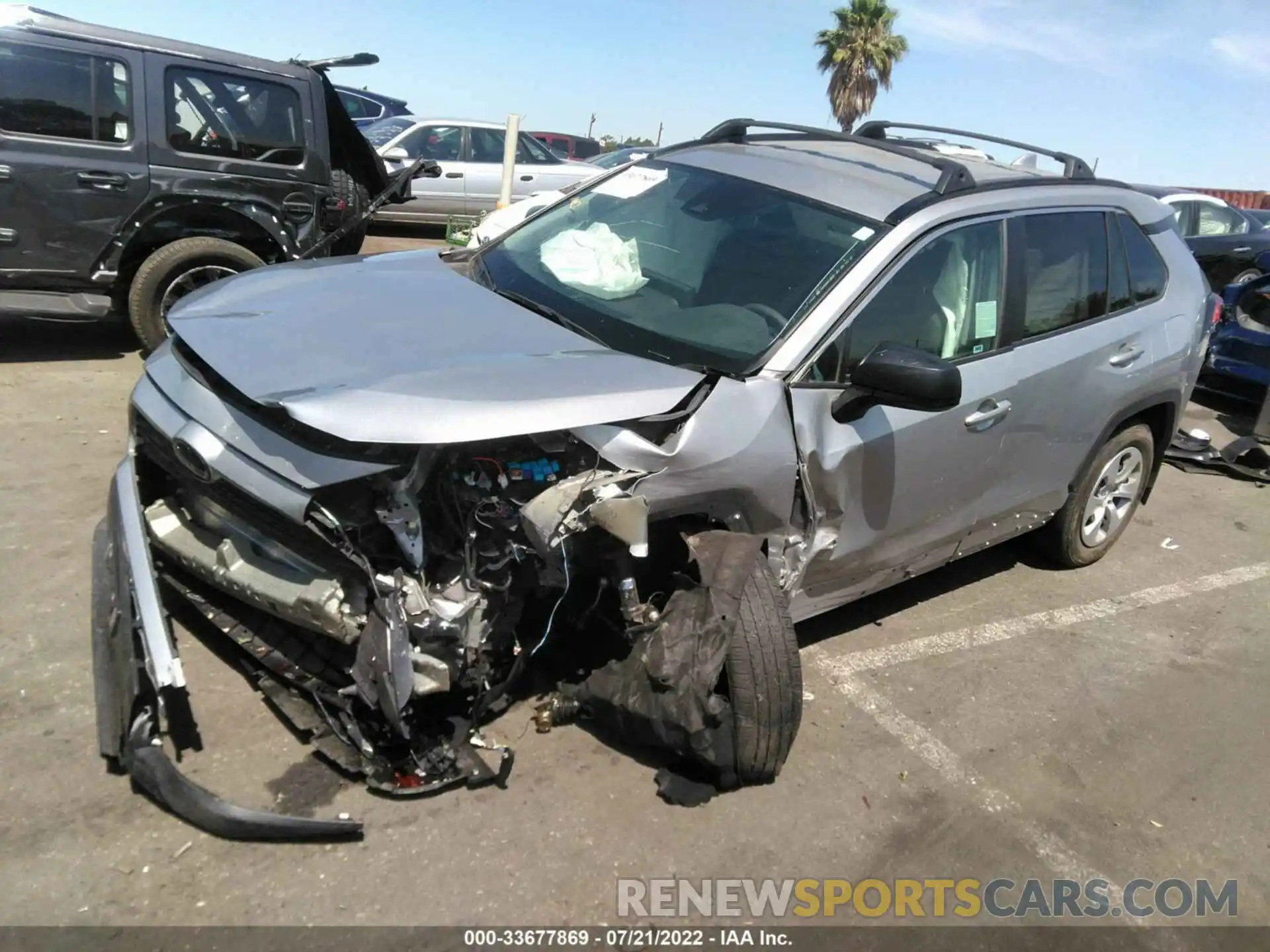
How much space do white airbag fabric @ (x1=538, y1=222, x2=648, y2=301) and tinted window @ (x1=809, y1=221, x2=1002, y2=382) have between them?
82 centimetres

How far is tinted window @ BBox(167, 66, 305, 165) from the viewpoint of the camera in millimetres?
6246

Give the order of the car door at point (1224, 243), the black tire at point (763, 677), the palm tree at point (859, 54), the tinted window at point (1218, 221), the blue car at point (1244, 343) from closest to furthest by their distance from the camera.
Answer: the black tire at point (763, 677)
the blue car at point (1244, 343)
the car door at point (1224, 243)
the tinted window at point (1218, 221)
the palm tree at point (859, 54)

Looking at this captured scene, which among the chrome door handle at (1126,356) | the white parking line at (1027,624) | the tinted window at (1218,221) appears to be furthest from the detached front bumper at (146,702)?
the tinted window at (1218,221)

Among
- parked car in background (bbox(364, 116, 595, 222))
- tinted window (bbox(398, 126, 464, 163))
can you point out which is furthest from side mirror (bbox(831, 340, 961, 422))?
tinted window (bbox(398, 126, 464, 163))

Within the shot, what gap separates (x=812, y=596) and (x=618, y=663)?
2.73 ft

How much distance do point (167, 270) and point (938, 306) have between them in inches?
197

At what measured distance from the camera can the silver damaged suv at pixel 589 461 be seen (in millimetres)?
2633

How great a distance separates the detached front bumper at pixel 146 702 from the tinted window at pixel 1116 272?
3820mm

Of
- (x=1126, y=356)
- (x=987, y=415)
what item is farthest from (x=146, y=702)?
(x=1126, y=356)

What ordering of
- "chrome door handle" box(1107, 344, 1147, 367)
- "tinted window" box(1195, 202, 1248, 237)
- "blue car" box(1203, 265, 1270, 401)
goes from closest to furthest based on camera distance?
"chrome door handle" box(1107, 344, 1147, 367) → "blue car" box(1203, 265, 1270, 401) → "tinted window" box(1195, 202, 1248, 237)

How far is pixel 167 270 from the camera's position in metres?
6.25

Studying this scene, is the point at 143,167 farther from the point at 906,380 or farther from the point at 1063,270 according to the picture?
the point at 1063,270

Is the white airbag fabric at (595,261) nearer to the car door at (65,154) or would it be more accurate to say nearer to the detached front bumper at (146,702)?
the detached front bumper at (146,702)

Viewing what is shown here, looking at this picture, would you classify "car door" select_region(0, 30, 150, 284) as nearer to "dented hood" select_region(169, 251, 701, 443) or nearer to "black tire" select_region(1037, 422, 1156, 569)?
"dented hood" select_region(169, 251, 701, 443)
